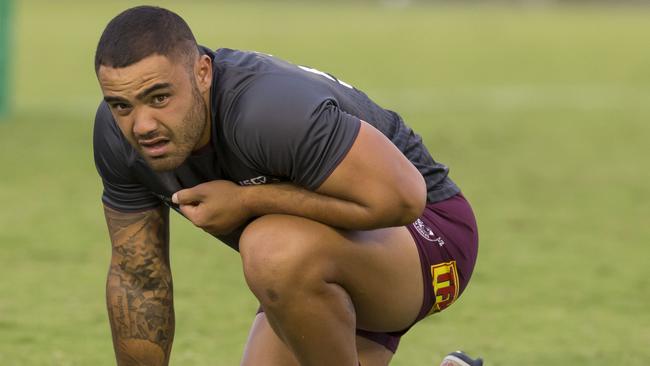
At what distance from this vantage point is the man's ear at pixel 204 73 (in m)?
4.74

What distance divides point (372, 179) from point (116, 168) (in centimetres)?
109

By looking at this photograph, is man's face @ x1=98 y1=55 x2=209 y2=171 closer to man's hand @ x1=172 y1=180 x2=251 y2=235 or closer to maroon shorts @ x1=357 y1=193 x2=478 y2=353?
man's hand @ x1=172 y1=180 x2=251 y2=235

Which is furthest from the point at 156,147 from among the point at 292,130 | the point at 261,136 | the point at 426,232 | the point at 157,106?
the point at 426,232

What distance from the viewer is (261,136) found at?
463 cm

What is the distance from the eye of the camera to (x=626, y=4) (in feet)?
133

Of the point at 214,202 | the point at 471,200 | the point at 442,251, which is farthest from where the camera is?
the point at 471,200

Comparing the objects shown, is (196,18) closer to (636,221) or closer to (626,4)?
(626,4)

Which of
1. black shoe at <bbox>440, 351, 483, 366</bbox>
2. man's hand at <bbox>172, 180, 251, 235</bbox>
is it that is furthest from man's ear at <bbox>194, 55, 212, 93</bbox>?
black shoe at <bbox>440, 351, 483, 366</bbox>

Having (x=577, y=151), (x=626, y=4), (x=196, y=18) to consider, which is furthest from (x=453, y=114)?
(x=626, y=4)

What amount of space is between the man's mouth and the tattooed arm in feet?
2.42

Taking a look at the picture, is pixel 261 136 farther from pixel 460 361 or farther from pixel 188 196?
pixel 460 361

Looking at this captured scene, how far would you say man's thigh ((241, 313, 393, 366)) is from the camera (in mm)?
5492

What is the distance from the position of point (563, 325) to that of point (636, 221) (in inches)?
124

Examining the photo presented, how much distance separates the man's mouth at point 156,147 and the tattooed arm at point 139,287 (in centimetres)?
74
